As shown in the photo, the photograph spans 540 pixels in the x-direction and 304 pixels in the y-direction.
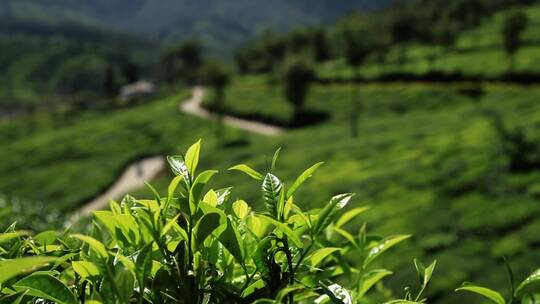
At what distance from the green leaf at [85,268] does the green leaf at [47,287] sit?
76 millimetres

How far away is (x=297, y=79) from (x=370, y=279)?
6048cm

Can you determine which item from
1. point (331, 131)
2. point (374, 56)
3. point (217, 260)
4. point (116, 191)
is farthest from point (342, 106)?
point (217, 260)

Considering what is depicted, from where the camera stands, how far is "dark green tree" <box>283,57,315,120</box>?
6100cm

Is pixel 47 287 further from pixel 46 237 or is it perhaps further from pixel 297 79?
pixel 297 79

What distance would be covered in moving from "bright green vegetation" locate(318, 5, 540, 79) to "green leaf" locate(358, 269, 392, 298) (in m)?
59.9

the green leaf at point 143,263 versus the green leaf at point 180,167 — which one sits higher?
the green leaf at point 180,167

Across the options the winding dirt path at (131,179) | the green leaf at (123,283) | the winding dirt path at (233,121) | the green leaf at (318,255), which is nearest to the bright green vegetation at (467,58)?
the winding dirt path at (233,121)

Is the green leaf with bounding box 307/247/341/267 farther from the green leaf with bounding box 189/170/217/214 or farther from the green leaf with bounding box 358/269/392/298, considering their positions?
the green leaf with bounding box 189/170/217/214

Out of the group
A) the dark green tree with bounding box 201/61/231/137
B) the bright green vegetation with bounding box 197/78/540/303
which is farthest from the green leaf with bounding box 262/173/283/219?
the dark green tree with bounding box 201/61/231/137

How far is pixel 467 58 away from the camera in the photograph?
68.5 metres

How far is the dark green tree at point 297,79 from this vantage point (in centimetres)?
6100

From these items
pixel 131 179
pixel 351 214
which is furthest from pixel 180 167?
pixel 131 179

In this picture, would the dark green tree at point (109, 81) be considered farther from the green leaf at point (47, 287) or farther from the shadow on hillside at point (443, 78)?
the green leaf at point (47, 287)

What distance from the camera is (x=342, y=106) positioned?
6538 cm
